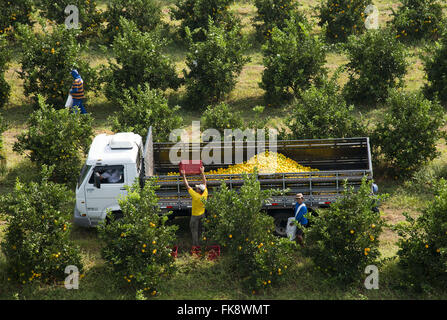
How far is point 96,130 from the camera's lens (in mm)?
20828


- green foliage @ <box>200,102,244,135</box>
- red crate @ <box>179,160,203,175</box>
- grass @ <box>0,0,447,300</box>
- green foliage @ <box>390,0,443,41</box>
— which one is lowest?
grass @ <box>0,0,447,300</box>

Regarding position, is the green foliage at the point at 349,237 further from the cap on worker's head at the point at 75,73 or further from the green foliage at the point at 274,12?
the green foliage at the point at 274,12

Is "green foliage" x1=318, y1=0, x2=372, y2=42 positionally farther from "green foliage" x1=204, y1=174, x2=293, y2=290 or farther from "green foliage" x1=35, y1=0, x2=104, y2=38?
"green foliage" x1=204, y1=174, x2=293, y2=290

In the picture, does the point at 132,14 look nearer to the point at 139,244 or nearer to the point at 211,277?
the point at 139,244

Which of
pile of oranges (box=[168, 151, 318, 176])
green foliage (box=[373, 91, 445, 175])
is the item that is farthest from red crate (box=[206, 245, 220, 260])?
green foliage (box=[373, 91, 445, 175])

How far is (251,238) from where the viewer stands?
12.6 meters

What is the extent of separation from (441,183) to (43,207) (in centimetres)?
832

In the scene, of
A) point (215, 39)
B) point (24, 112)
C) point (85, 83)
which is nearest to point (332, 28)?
point (215, 39)

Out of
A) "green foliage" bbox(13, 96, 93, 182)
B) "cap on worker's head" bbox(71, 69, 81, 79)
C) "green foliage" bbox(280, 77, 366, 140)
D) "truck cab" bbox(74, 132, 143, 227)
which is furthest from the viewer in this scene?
"cap on worker's head" bbox(71, 69, 81, 79)

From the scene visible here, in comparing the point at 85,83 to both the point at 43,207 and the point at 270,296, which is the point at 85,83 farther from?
the point at 270,296

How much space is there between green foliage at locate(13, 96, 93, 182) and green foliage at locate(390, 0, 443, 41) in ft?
51.2

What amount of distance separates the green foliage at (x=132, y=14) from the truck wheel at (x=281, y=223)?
603 inches

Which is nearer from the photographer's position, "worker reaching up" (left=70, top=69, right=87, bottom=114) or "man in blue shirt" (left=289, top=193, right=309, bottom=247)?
"man in blue shirt" (left=289, top=193, right=309, bottom=247)

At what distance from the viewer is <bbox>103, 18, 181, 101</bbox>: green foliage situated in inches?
853
